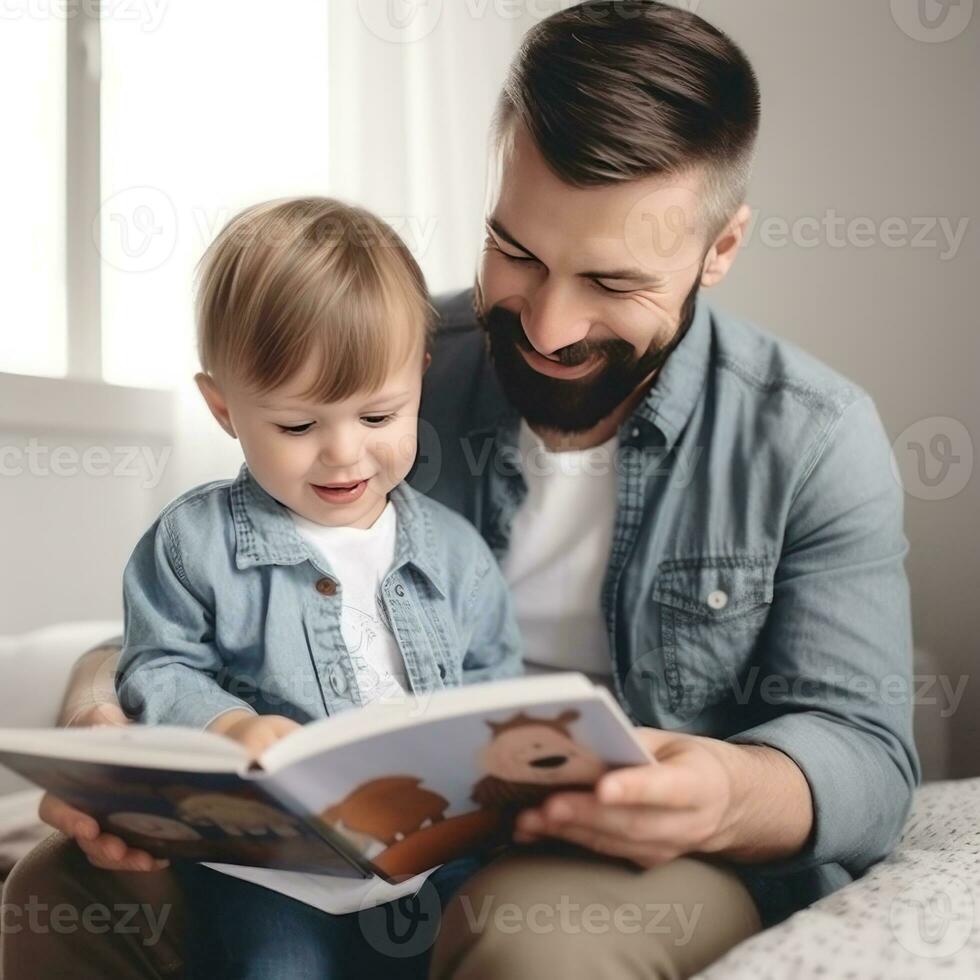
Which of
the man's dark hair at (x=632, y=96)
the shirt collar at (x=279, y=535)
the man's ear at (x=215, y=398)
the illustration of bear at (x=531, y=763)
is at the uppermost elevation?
the man's dark hair at (x=632, y=96)

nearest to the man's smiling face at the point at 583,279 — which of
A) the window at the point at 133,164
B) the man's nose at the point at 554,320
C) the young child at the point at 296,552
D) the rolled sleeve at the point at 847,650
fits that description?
the man's nose at the point at 554,320

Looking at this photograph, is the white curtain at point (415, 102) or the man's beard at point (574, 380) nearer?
the man's beard at point (574, 380)

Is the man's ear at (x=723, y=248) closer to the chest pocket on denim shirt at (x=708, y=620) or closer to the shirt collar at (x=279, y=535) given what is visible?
the chest pocket on denim shirt at (x=708, y=620)

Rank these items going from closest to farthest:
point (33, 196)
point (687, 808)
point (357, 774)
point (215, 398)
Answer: point (357, 774) → point (687, 808) → point (215, 398) → point (33, 196)

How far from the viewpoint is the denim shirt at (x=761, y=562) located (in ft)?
3.63

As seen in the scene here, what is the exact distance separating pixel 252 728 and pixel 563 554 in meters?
0.52

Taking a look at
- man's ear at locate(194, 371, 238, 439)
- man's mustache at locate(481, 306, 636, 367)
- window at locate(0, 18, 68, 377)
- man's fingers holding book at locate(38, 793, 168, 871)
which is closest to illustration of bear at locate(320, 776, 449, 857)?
man's fingers holding book at locate(38, 793, 168, 871)

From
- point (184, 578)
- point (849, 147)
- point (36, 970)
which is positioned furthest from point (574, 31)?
point (36, 970)

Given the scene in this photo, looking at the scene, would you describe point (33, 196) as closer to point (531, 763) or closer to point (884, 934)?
point (531, 763)

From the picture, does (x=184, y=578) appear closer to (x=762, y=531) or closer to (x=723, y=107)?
(x=762, y=531)

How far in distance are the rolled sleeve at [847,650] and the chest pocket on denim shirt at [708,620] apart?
0.08 feet

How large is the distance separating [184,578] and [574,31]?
0.68m

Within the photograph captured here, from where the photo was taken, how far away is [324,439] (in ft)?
3.35

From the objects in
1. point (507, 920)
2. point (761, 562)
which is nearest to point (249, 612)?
point (507, 920)
